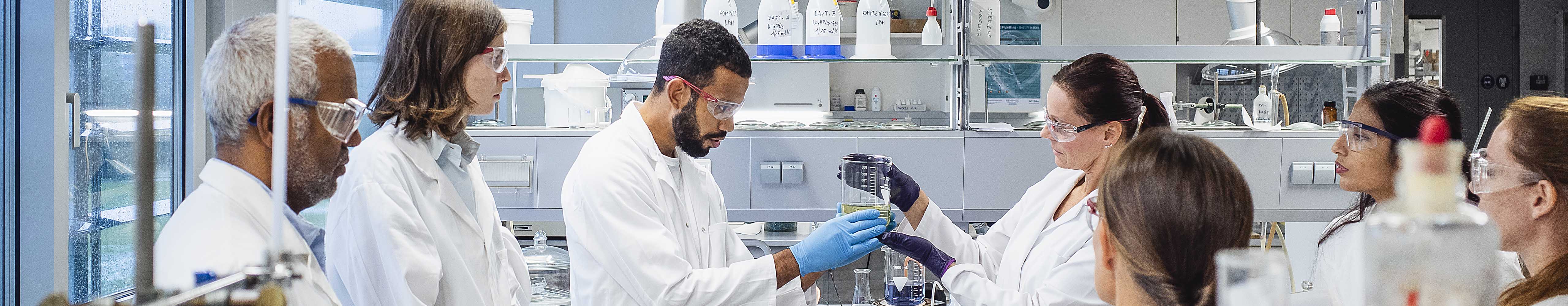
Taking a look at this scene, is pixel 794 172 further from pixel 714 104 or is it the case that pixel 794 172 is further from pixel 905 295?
pixel 714 104

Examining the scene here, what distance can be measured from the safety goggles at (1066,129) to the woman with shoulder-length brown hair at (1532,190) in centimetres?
71

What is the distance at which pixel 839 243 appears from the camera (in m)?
1.84

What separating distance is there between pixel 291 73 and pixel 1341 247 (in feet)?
7.81

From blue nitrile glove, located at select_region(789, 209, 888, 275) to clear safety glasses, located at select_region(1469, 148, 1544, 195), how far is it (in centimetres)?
106

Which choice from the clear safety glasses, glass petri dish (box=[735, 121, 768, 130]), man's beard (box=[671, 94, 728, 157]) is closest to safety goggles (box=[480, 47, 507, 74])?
man's beard (box=[671, 94, 728, 157])

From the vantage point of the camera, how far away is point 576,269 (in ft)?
5.84

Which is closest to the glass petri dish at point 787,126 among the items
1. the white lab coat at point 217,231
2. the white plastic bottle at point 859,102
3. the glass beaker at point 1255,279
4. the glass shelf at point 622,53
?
the glass shelf at point 622,53

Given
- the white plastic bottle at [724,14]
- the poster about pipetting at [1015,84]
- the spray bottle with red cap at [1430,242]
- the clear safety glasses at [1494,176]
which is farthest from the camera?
the poster about pipetting at [1015,84]

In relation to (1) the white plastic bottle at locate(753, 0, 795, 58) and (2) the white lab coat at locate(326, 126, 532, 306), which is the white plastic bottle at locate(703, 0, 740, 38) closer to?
(1) the white plastic bottle at locate(753, 0, 795, 58)

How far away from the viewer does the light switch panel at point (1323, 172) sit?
2.52 m

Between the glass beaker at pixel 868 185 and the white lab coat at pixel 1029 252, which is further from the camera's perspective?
the glass beaker at pixel 868 185

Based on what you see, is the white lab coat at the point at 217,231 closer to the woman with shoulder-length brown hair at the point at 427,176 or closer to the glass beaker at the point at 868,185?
the woman with shoulder-length brown hair at the point at 427,176

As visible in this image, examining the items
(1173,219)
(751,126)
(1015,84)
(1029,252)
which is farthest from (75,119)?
(1015,84)

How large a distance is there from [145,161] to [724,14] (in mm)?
1736
